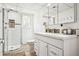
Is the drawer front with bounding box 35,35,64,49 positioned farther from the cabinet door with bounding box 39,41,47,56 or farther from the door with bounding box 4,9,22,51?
the door with bounding box 4,9,22,51

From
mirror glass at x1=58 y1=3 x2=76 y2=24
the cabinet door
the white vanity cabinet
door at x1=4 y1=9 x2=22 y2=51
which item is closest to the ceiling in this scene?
mirror glass at x1=58 y1=3 x2=76 y2=24

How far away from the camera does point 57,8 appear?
3.79 ft

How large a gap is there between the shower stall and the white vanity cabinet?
16cm

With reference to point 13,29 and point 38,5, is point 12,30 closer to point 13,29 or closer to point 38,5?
point 13,29

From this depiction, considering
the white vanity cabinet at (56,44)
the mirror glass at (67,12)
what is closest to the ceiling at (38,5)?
the mirror glass at (67,12)

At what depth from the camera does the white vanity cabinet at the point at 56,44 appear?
1049mm

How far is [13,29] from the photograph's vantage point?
1166 millimetres

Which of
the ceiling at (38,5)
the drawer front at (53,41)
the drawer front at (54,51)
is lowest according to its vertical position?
the drawer front at (54,51)

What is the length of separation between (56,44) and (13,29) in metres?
0.57

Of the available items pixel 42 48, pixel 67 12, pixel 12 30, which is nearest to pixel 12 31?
pixel 12 30

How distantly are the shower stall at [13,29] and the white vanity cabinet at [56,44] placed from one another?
0.16 metres

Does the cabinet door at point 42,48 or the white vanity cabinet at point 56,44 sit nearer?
the white vanity cabinet at point 56,44

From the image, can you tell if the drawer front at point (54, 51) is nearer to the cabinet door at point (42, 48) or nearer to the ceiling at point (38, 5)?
the cabinet door at point (42, 48)

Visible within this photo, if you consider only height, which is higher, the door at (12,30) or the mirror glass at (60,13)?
the mirror glass at (60,13)
